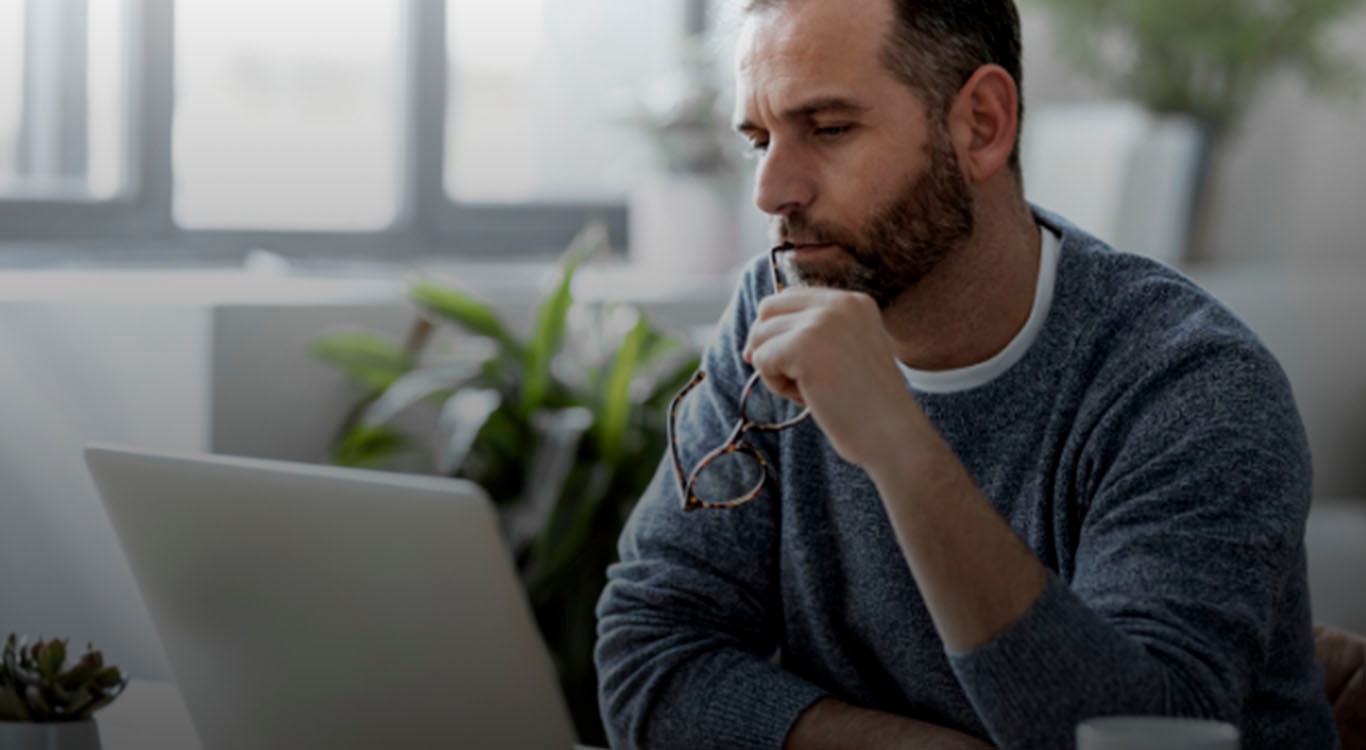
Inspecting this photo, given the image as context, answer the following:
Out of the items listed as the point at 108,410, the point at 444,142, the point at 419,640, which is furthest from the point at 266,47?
the point at 419,640

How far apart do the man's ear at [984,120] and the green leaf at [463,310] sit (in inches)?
51.7

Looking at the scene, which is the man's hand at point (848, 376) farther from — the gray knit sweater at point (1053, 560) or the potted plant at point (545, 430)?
the potted plant at point (545, 430)

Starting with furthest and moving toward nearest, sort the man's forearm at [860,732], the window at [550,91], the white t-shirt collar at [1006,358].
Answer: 1. the window at [550,91]
2. the white t-shirt collar at [1006,358]
3. the man's forearm at [860,732]

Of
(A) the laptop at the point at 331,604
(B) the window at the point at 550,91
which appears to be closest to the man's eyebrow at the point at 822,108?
(A) the laptop at the point at 331,604

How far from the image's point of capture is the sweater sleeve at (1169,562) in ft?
3.29

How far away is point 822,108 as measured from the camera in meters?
1.25

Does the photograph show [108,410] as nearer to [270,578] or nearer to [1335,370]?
[270,578]

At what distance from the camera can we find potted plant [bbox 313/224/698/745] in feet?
8.20

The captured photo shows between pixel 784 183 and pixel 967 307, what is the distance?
196 mm

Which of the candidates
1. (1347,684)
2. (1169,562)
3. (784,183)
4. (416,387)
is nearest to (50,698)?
(784,183)

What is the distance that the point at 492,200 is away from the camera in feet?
11.4

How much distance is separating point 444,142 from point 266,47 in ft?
1.42

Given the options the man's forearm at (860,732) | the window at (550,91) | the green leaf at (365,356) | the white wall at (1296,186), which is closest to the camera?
the man's forearm at (860,732)

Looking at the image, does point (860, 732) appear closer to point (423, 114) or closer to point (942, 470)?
point (942, 470)
